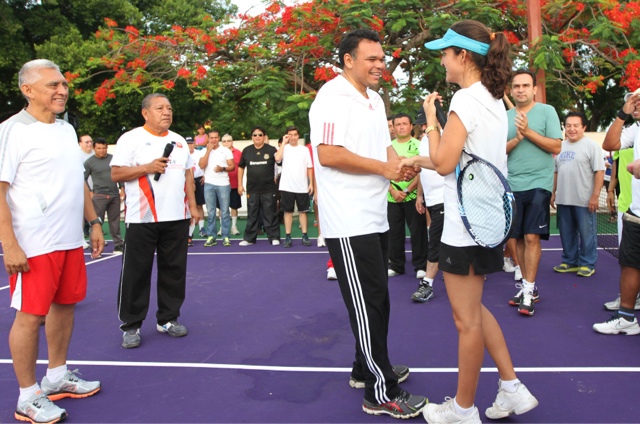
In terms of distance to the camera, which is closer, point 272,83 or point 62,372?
point 62,372

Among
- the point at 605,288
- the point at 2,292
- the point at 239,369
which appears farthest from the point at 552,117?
the point at 2,292

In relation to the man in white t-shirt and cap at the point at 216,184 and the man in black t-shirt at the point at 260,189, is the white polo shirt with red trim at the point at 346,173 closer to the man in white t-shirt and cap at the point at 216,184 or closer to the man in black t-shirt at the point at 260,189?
the man in black t-shirt at the point at 260,189

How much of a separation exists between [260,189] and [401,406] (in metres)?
7.87

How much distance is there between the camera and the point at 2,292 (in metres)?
7.24

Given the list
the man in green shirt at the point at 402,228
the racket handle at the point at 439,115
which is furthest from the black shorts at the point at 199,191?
the racket handle at the point at 439,115

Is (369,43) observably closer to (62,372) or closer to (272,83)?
(62,372)

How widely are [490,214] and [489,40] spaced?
922 mm

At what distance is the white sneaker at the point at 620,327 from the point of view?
4.63 meters

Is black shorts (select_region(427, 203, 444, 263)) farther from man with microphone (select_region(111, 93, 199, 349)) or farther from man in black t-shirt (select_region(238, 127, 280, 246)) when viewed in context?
man in black t-shirt (select_region(238, 127, 280, 246))

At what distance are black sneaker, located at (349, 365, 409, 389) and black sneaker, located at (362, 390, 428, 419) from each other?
0.35 metres

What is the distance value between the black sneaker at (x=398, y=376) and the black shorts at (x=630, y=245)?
2.16 metres

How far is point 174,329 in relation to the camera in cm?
505

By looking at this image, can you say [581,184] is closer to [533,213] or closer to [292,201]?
[533,213]

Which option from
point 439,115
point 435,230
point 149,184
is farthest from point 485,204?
point 435,230
